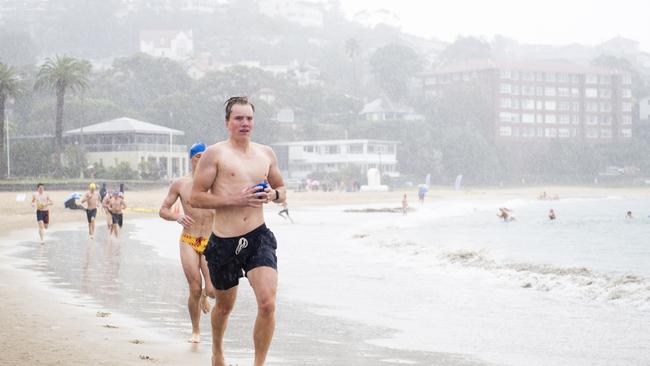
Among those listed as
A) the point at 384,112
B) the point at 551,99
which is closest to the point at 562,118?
the point at 551,99

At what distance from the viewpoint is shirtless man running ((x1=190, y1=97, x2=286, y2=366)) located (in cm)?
589

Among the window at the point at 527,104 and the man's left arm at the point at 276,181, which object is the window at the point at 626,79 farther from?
the man's left arm at the point at 276,181

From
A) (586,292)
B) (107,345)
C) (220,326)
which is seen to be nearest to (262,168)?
(220,326)

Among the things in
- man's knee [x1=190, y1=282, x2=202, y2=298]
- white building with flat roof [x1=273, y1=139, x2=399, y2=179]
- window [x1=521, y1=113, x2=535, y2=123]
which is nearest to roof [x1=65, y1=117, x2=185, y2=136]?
white building with flat roof [x1=273, y1=139, x2=399, y2=179]

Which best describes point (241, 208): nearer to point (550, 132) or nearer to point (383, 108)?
point (383, 108)

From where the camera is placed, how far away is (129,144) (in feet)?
253

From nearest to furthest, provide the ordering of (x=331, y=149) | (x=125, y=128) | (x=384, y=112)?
(x=125, y=128), (x=331, y=149), (x=384, y=112)

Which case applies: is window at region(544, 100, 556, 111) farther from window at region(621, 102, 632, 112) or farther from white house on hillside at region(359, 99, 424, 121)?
white house on hillside at region(359, 99, 424, 121)

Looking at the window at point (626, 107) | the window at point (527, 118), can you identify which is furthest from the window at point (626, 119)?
the window at point (527, 118)

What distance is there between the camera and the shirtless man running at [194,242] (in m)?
8.04

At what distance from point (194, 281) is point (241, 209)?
2228 millimetres

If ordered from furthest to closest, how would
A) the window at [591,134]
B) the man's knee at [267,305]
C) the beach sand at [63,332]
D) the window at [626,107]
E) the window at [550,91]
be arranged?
the window at [626,107] < the window at [591,134] < the window at [550,91] < the beach sand at [63,332] < the man's knee at [267,305]

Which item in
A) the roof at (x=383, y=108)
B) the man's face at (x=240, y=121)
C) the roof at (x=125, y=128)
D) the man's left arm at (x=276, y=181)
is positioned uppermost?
the roof at (x=383, y=108)

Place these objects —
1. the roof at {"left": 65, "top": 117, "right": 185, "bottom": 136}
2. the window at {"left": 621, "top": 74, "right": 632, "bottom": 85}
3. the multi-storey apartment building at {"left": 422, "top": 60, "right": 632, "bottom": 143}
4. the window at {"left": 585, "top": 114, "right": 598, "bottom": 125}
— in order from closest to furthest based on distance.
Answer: the roof at {"left": 65, "top": 117, "right": 185, "bottom": 136}
the multi-storey apartment building at {"left": 422, "top": 60, "right": 632, "bottom": 143}
the window at {"left": 585, "top": 114, "right": 598, "bottom": 125}
the window at {"left": 621, "top": 74, "right": 632, "bottom": 85}
